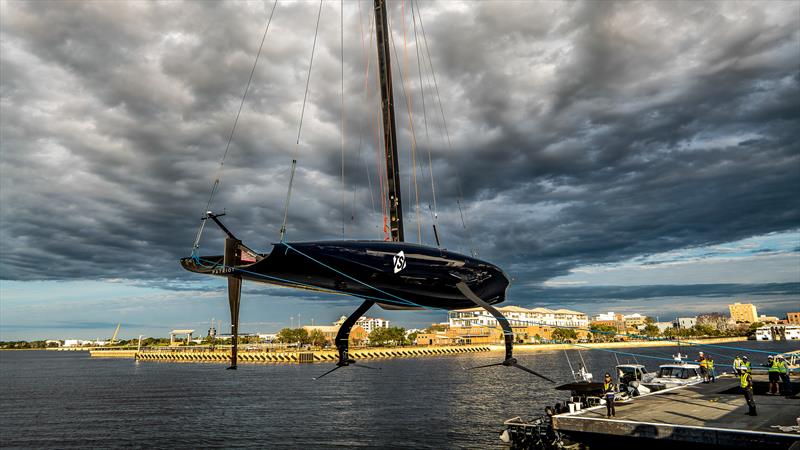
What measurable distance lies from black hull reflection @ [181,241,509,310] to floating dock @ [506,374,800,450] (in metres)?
10.5

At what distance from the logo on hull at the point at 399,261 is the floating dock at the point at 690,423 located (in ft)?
42.6

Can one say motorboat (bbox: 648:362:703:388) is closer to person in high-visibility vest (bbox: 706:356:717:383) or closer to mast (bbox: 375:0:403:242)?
person in high-visibility vest (bbox: 706:356:717:383)

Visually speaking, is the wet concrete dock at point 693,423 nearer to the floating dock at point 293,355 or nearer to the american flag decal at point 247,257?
the american flag decal at point 247,257

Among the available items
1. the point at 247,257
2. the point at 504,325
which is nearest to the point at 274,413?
the point at 247,257

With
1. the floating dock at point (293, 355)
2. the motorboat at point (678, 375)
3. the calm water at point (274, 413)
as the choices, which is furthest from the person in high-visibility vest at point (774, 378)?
the floating dock at point (293, 355)

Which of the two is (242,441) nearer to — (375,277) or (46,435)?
(46,435)

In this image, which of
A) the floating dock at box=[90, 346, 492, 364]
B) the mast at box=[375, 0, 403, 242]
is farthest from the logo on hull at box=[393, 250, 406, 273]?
the floating dock at box=[90, 346, 492, 364]

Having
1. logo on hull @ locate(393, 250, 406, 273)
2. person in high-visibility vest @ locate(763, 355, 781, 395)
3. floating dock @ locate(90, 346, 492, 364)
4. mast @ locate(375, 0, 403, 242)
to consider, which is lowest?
floating dock @ locate(90, 346, 492, 364)

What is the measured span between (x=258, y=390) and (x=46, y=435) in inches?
1076

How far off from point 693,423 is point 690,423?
0.11 m

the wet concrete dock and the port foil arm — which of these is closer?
the port foil arm

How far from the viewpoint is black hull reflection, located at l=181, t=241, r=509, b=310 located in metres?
10.1

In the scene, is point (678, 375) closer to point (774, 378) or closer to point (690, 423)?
point (774, 378)

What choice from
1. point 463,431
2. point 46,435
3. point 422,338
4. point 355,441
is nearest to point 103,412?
point 46,435
